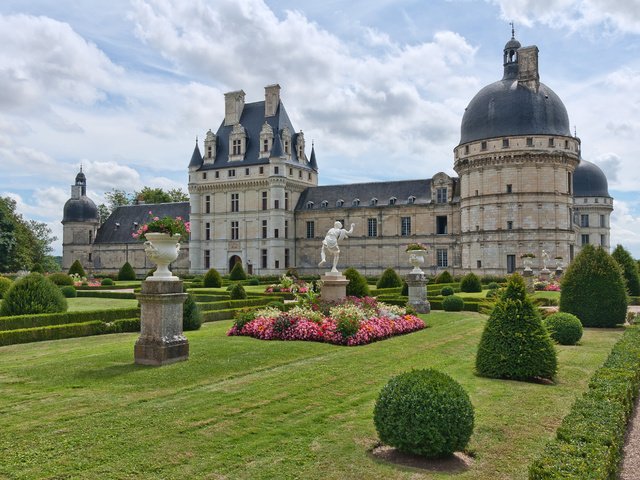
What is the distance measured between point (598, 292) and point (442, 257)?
107 feet

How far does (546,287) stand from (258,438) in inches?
1312

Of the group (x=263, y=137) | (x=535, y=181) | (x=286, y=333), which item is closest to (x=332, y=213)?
(x=263, y=137)

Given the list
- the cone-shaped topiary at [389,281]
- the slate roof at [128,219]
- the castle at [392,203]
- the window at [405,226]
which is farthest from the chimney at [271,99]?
the cone-shaped topiary at [389,281]

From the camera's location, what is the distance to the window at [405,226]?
177ft

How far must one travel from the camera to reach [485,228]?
4694 centimetres

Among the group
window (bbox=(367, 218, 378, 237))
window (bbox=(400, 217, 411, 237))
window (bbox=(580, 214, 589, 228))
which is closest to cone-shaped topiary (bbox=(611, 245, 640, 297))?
window (bbox=(400, 217, 411, 237))

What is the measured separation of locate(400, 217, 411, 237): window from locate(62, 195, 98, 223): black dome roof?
41.5 m

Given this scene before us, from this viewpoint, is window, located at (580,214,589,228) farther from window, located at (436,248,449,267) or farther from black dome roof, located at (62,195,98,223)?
black dome roof, located at (62,195,98,223)

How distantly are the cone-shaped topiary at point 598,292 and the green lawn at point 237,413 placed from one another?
702 centimetres

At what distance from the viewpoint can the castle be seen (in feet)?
150

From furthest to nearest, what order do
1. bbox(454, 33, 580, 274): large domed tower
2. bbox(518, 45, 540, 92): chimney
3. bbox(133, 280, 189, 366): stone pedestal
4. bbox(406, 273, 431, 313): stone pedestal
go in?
bbox(518, 45, 540, 92): chimney
bbox(454, 33, 580, 274): large domed tower
bbox(406, 273, 431, 313): stone pedestal
bbox(133, 280, 189, 366): stone pedestal

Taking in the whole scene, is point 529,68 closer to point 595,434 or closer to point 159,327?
point 159,327

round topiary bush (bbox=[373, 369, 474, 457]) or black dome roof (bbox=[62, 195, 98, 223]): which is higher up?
black dome roof (bbox=[62, 195, 98, 223])

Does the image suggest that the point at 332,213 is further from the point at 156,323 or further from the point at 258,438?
the point at 258,438
